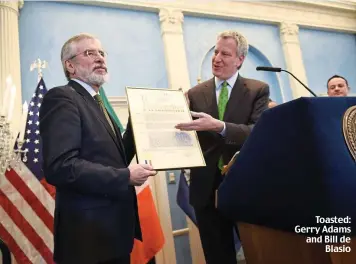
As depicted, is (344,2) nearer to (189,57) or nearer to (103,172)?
(189,57)

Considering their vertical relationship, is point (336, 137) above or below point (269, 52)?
below

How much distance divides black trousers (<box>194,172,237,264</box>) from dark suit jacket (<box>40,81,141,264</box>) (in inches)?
18.2

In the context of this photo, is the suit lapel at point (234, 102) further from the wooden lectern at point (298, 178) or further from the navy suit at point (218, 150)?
the wooden lectern at point (298, 178)

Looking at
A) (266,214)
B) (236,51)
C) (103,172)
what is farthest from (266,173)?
(236,51)

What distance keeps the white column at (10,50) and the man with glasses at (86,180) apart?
7.37ft

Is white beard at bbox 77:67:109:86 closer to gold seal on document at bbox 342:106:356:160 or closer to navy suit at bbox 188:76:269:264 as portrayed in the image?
navy suit at bbox 188:76:269:264

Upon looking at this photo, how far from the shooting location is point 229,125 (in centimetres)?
171

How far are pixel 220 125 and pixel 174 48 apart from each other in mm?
2976

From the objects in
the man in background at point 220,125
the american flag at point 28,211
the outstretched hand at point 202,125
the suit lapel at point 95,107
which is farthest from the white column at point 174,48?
the suit lapel at point 95,107

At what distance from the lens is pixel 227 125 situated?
5.60ft

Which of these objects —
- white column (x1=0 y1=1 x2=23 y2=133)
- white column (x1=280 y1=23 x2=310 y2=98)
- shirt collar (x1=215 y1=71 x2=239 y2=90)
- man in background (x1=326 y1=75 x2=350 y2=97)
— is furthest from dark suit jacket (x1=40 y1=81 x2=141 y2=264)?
white column (x1=280 y1=23 x2=310 y2=98)

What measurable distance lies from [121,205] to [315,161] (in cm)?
82

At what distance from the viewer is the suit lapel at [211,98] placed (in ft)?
6.30

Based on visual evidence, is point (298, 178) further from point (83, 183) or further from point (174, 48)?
point (174, 48)
